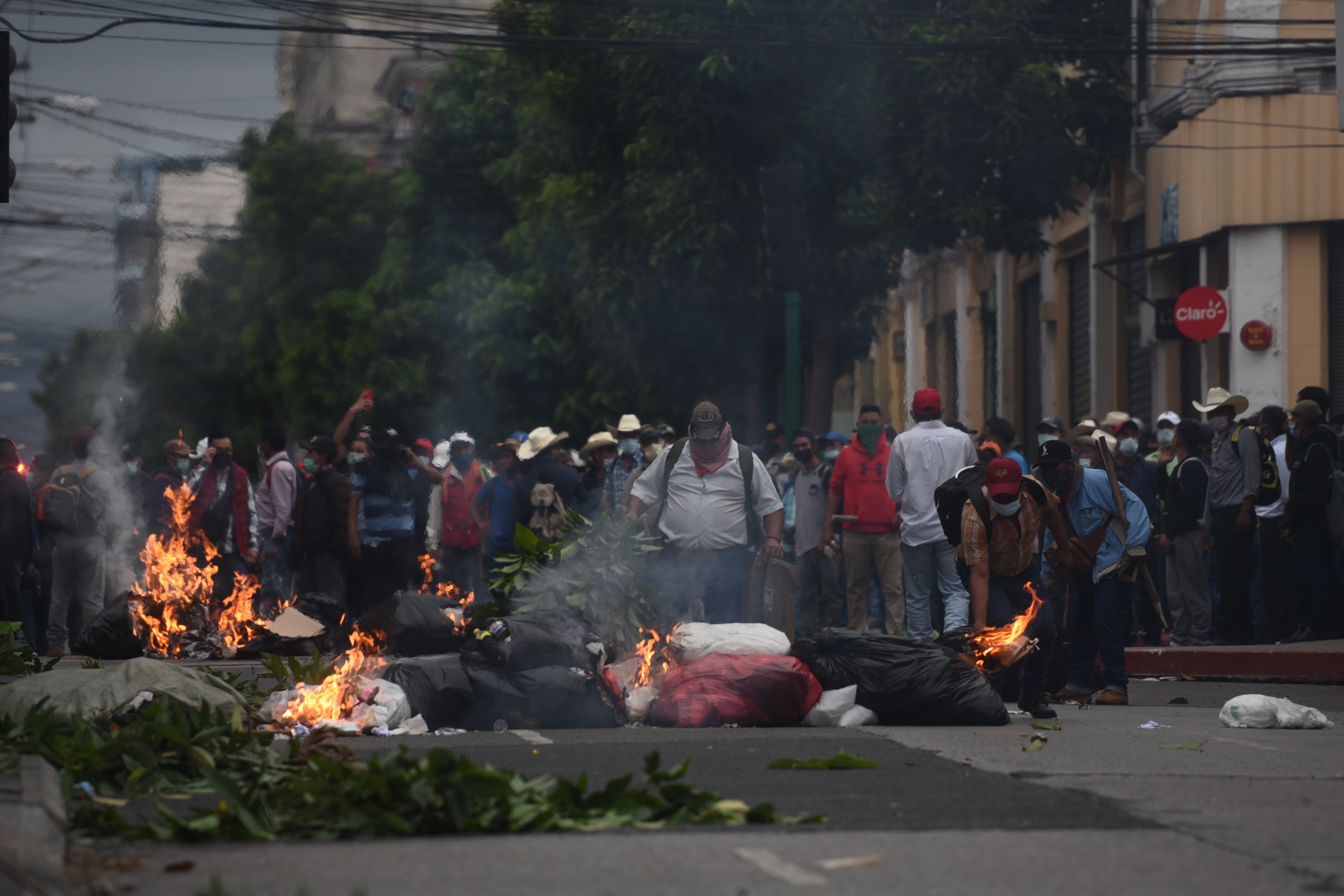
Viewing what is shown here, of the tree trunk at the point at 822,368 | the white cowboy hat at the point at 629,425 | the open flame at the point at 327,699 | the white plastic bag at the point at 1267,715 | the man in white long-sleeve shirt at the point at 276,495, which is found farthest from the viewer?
the tree trunk at the point at 822,368

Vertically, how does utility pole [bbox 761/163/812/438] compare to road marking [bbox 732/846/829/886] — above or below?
above

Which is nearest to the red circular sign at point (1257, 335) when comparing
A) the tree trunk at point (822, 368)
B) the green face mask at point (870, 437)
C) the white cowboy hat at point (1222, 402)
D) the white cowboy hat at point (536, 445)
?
the white cowboy hat at point (1222, 402)

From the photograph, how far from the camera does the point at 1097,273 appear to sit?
26.5 meters

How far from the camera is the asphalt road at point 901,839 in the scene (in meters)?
4.49

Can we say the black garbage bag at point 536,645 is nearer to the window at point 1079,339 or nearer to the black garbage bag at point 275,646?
the black garbage bag at point 275,646

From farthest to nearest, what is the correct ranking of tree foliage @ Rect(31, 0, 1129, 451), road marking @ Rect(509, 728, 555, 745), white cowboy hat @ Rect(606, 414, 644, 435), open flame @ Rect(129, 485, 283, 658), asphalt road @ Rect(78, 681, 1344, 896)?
1. tree foliage @ Rect(31, 0, 1129, 451)
2. white cowboy hat @ Rect(606, 414, 644, 435)
3. open flame @ Rect(129, 485, 283, 658)
4. road marking @ Rect(509, 728, 555, 745)
5. asphalt road @ Rect(78, 681, 1344, 896)

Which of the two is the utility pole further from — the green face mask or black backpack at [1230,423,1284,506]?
black backpack at [1230,423,1284,506]

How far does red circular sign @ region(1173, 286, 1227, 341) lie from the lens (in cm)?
2028

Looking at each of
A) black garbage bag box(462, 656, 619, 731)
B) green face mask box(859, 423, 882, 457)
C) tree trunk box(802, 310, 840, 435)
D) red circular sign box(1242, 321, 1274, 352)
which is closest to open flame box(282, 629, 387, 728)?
black garbage bag box(462, 656, 619, 731)

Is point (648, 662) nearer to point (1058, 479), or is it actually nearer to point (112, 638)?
point (1058, 479)

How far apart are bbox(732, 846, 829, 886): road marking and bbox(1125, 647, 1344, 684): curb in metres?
7.48

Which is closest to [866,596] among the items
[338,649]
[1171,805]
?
[338,649]

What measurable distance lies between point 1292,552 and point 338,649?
23.9 feet

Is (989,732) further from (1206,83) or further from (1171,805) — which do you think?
(1206,83)
